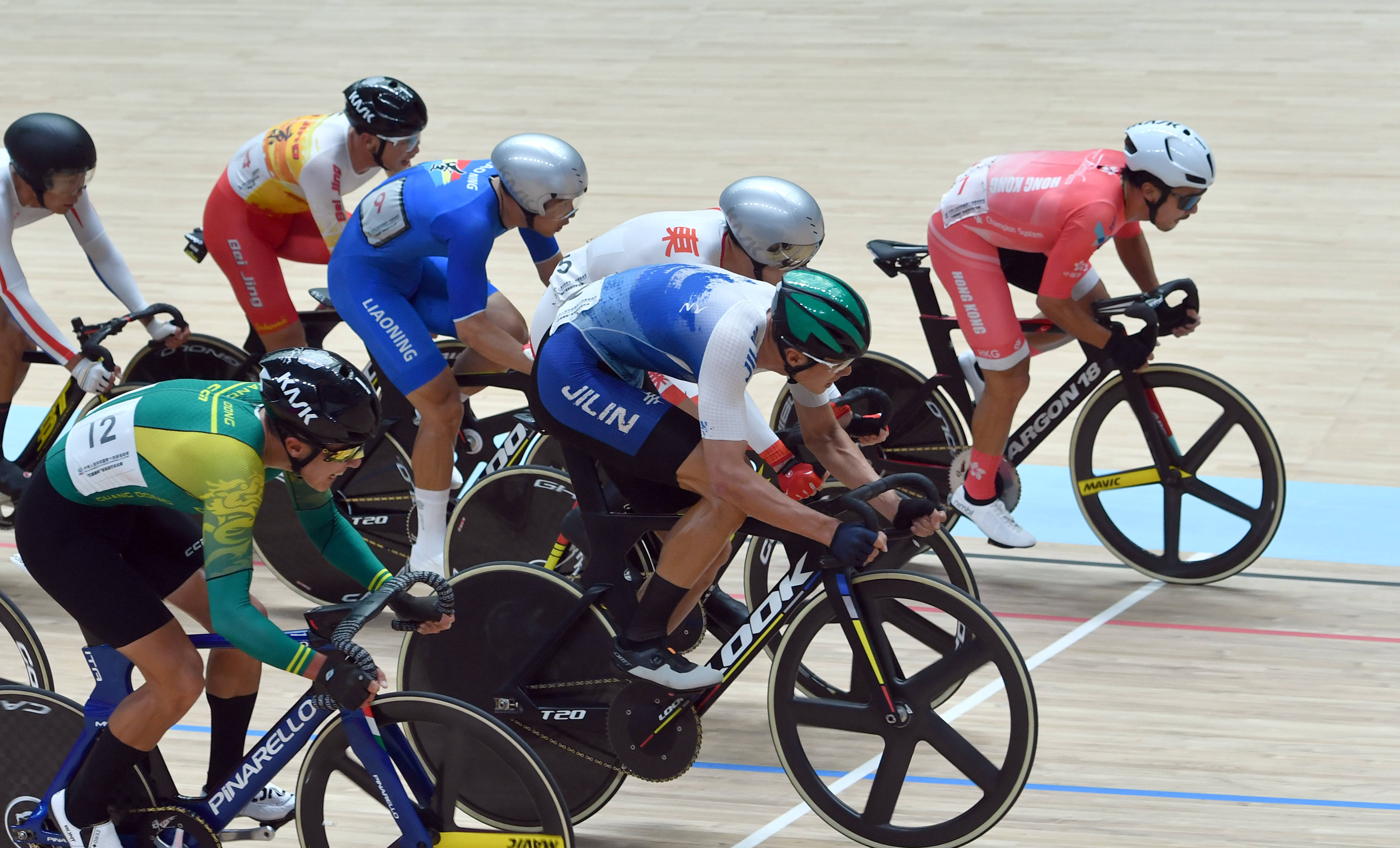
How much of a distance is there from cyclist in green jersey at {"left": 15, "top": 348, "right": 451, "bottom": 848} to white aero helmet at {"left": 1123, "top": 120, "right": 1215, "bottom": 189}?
2.58 meters

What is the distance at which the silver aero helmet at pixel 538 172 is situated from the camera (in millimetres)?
4375

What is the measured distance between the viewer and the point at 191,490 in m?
2.86

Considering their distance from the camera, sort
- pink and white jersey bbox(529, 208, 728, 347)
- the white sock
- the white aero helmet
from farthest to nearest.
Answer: the white sock → the white aero helmet → pink and white jersey bbox(529, 208, 728, 347)

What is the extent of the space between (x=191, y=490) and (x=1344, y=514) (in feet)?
13.8

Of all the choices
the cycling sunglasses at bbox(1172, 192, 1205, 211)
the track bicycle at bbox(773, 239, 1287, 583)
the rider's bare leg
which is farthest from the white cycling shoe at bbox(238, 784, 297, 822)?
the cycling sunglasses at bbox(1172, 192, 1205, 211)

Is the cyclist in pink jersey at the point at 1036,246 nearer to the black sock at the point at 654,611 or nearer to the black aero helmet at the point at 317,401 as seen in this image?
the black sock at the point at 654,611

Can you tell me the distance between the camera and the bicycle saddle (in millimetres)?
5184

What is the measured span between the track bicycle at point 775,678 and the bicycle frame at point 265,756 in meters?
0.19

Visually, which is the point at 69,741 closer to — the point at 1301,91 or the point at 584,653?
the point at 584,653

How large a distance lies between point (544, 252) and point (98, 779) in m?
2.30

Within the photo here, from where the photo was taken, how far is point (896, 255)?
519 cm

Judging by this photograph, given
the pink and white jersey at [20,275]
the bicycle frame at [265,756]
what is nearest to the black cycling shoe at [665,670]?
the bicycle frame at [265,756]

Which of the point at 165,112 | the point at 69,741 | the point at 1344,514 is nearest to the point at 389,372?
the point at 69,741

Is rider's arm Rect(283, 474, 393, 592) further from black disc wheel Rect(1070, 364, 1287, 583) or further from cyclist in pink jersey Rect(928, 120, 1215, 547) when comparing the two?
black disc wheel Rect(1070, 364, 1287, 583)
